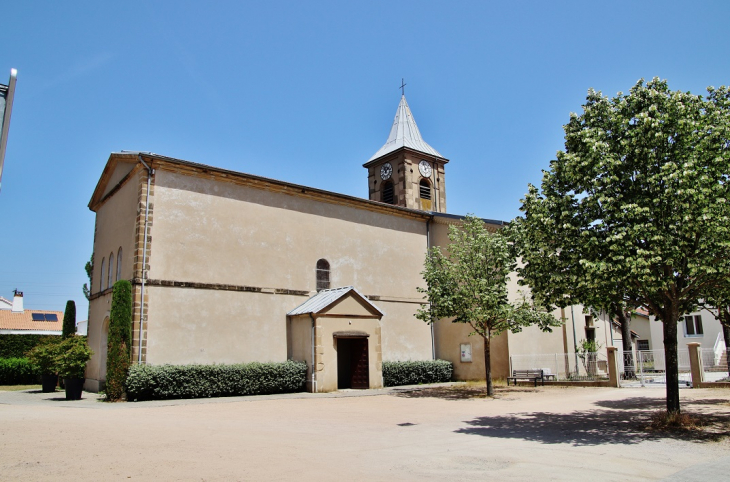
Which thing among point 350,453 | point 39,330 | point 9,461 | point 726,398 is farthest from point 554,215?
point 39,330

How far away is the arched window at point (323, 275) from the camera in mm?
24234

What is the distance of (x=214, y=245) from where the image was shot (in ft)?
68.7

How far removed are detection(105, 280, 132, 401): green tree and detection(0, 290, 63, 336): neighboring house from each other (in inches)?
1115

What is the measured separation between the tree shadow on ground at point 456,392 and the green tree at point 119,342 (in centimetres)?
996

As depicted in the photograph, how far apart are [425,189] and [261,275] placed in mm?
19706

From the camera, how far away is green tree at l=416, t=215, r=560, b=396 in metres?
20.3

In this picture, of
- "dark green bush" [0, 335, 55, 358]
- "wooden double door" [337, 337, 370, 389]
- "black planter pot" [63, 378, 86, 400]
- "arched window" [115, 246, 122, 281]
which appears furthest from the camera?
"dark green bush" [0, 335, 55, 358]

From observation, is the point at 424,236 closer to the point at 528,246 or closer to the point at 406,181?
the point at 406,181

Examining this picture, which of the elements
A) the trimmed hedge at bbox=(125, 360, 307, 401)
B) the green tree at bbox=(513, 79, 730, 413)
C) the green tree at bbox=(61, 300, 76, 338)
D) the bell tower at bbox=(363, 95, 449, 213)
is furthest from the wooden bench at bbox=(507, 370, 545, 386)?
the green tree at bbox=(61, 300, 76, 338)

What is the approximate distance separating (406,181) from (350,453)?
96.6 ft

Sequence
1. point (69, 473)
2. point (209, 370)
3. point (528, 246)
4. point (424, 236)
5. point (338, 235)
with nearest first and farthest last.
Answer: point (69, 473), point (528, 246), point (209, 370), point (338, 235), point (424, 236)

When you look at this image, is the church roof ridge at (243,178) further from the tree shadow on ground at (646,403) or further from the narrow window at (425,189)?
the tree shadow on ground at (646,403)

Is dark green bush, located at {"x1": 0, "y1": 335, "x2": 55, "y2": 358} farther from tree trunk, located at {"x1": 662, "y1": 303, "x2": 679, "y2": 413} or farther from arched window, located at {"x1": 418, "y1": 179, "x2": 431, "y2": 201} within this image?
tree trunk, located at {"x1": 662, "y1": 303, "x2": 679, "y2": 413}

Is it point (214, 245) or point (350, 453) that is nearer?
point (350, 453)
